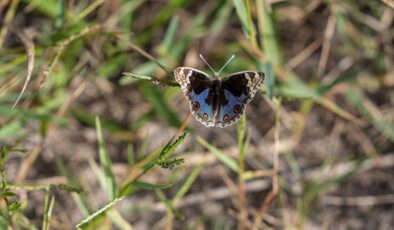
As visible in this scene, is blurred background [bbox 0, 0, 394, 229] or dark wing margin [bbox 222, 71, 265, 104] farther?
blurred background [bbox 0, 0, 394, 229]

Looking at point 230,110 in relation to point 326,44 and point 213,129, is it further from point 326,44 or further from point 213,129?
point 326,44

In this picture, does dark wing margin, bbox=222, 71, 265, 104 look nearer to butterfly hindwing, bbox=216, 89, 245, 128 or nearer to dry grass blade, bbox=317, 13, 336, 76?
butterfly hindwing, bbox=216, 89, 245, 128

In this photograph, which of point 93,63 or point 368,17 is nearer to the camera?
point 93,63

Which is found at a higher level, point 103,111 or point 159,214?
point 103,111

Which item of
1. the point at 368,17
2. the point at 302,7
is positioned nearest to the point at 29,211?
the point at 302,7

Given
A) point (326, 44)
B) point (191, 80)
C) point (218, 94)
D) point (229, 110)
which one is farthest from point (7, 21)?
point (326, 44)

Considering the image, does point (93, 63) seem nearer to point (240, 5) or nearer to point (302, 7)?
point (240, 5)

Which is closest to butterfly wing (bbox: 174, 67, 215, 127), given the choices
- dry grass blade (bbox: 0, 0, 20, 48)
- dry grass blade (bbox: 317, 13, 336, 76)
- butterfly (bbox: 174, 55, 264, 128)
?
butterfly (bbox: 174, 55, 264, 128)
